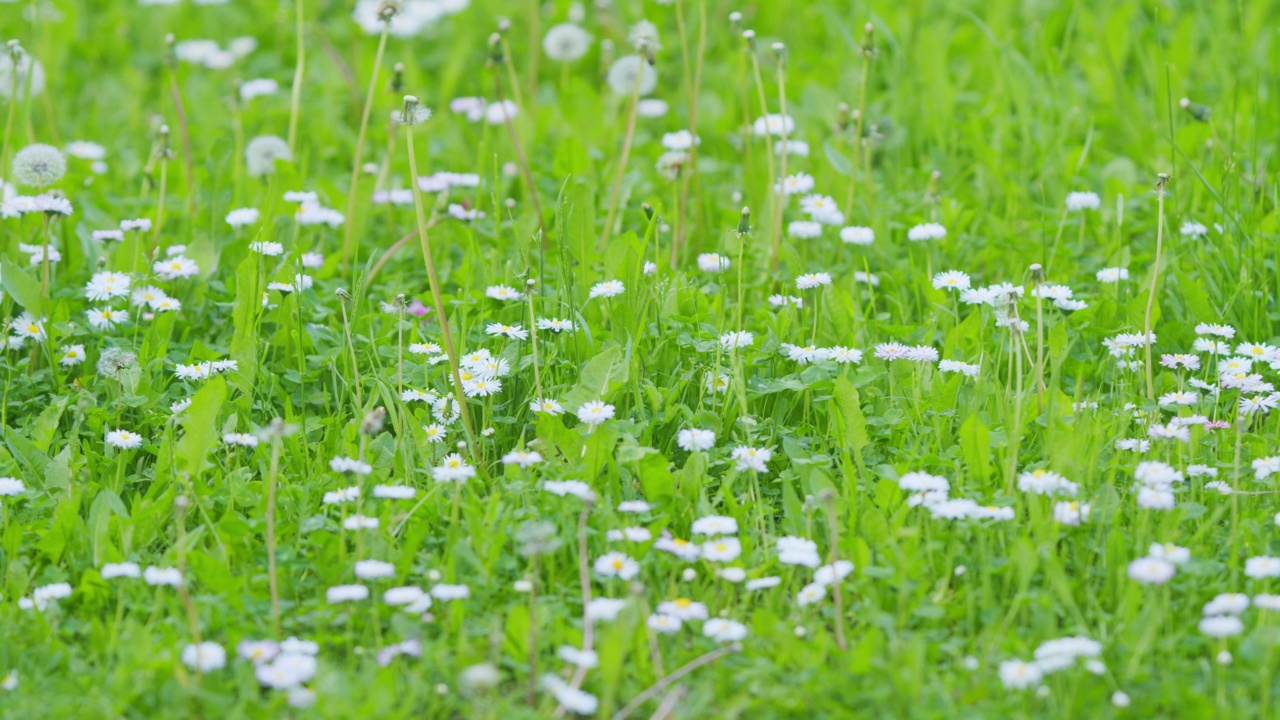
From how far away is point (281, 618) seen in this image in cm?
217

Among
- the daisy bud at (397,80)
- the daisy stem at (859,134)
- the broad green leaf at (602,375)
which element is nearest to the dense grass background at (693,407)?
the broad green leaf at (602,375)

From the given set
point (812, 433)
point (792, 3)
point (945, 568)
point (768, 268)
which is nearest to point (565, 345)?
point (812, 433)

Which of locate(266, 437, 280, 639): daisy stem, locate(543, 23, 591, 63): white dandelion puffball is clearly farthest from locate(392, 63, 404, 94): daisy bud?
locate(266, 437, 280, 639): daisy stem

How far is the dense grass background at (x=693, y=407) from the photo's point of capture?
2020mm

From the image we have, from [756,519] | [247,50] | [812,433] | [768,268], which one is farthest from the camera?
[247,50]

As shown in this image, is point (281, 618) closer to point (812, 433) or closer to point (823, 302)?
point (812, 433)

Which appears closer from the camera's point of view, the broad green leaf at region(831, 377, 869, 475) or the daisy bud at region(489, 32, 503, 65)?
the broad green leaf at region(831, 377, 869, 475)

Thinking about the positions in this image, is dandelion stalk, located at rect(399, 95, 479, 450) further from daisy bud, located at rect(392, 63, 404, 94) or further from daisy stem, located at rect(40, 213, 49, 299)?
daisy stem, located at rect(40, 213, 49, 299)

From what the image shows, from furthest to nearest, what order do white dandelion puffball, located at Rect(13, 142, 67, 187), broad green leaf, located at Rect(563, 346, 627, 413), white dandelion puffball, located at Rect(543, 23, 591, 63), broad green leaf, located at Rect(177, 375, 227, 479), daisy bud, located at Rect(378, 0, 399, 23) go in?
white dandelion puffball, located at Rect(543, 23, 591, 63) → white dandelion puffball, located at Rect(13, 142, 67, 187) → daisy bud, located at Rect(378, 0, 399, 23) → broad green leaf, located at Rect(563, 346, 627, 413) → broad green leaf, located at Rect(177, 375, 227, 479)

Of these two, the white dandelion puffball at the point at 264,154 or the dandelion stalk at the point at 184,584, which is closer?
the dandelion stalk at the point at 184,584

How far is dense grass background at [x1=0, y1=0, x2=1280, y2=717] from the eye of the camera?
2020 mm

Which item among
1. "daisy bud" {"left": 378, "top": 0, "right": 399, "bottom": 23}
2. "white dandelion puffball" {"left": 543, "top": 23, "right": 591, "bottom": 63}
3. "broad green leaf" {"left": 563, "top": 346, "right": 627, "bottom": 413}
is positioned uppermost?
"daisy bud" {"left": 378, "top": 0, "right": 399, "bottom": 23}

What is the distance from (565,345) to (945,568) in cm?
98

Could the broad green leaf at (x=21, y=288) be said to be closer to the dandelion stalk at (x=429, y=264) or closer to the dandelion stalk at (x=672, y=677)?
the dandelion stalk at (x=429, y=264)
